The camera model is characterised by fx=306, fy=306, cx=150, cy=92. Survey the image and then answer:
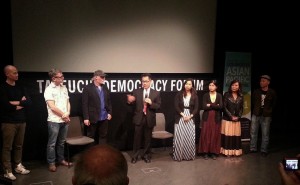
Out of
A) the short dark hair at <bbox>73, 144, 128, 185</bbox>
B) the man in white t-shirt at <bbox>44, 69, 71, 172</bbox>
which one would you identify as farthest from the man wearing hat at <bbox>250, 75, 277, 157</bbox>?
the short dark hair at <bbox>73, 144, 128, 185</bbox>

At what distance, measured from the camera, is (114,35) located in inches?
220

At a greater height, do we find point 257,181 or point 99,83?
point 99,83

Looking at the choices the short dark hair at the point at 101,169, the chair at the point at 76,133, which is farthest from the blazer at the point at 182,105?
the short dark hair at the point at 101,169

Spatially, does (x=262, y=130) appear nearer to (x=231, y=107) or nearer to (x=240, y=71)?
(x=231, y=107)

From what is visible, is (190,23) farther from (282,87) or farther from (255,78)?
(282,87)

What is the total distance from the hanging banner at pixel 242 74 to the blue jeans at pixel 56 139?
352 cm

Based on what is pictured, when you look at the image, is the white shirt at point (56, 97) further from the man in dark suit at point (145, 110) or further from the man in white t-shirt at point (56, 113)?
the man in dark suit at point (145, 110)

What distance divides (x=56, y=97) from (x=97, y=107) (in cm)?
72

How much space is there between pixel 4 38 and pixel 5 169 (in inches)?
79.4

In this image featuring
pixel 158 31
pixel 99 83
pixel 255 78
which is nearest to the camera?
pixel 99 83

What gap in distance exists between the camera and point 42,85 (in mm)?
5180

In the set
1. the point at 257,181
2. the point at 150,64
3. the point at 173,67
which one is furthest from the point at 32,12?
the point at 257,181

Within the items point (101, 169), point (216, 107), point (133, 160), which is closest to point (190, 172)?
point (133, 160)

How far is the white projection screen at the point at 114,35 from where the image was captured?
500 cm
